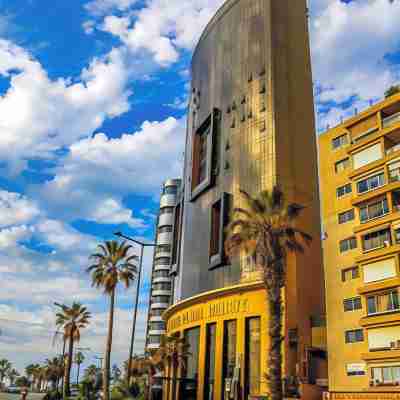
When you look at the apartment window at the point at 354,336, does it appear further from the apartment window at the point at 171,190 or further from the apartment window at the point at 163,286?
the apartment window at the point at 171,190

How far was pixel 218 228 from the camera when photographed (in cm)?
7125

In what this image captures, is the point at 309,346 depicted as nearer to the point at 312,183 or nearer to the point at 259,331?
the point at 259,331

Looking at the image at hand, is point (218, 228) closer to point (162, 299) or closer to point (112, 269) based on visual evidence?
point (112, 269)

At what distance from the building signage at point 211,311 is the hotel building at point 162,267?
55.3 m

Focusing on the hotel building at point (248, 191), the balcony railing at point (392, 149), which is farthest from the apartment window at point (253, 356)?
the balcony railing at point (392, 149)

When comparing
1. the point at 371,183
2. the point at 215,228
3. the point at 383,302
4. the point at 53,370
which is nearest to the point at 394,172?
the point at 371,183

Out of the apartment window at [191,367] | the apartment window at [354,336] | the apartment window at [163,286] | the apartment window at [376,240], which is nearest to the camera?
the apartment window at [376,240]

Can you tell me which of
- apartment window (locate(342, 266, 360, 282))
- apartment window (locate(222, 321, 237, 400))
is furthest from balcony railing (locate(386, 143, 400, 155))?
apartment window (locate(222, 321, 237, 400))

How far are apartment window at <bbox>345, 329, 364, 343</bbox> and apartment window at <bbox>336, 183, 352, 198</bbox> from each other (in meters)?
12.7

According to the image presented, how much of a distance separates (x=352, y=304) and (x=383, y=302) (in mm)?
4510

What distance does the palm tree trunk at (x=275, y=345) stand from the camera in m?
29.7

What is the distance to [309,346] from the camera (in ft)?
167

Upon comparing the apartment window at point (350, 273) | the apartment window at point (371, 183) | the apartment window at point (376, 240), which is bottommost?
the apartment window at point (350, 273)

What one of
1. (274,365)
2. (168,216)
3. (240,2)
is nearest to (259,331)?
(274,365)
